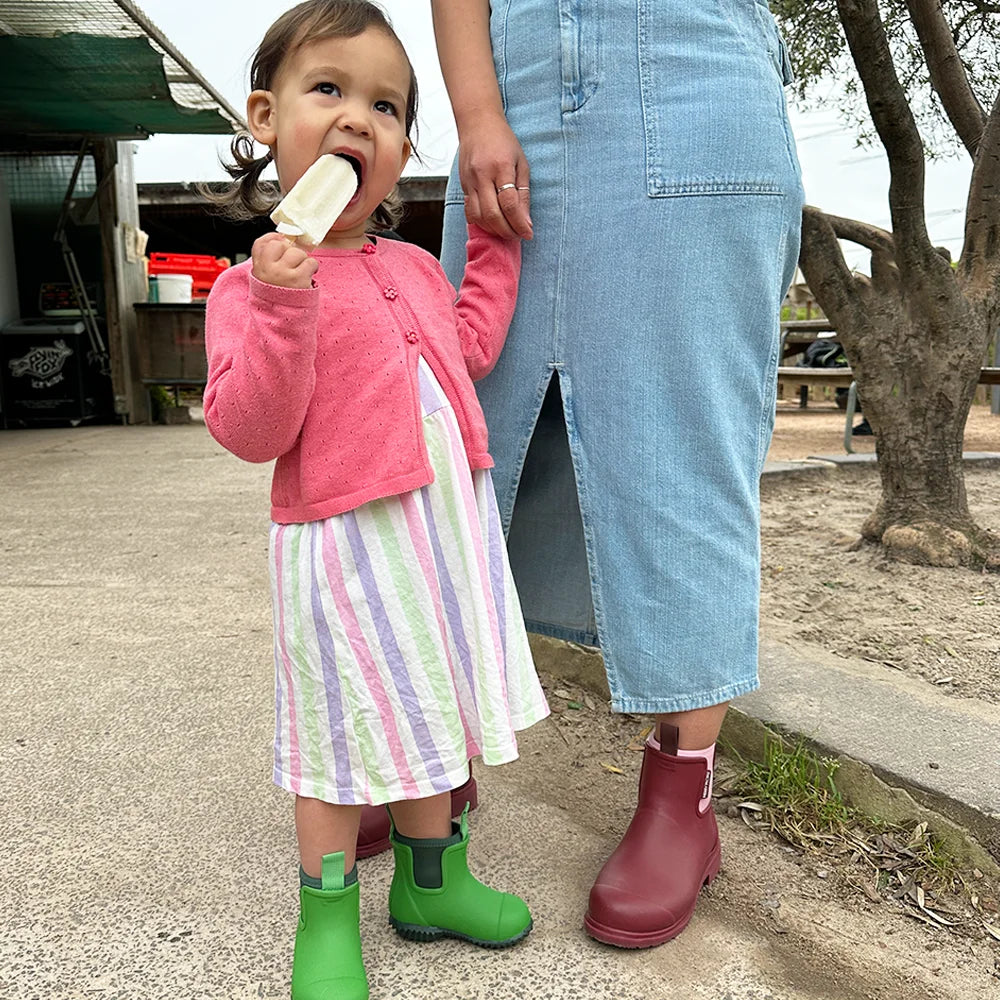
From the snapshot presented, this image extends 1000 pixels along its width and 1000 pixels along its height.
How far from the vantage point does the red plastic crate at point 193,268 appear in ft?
34.0

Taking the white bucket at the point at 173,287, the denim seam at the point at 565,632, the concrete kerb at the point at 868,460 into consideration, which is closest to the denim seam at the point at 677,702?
the denim seam at the point at 565,632

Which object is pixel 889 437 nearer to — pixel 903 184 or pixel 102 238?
pixel 903 184

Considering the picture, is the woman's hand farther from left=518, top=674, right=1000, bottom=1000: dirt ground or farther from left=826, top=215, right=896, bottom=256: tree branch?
left=826, top=215, right=896, bottom=256: tree branch

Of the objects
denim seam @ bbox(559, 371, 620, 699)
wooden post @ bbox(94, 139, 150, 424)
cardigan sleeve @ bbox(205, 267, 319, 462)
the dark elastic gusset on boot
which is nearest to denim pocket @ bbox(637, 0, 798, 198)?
denim seam @ bbox(559, 371, 620, 699)

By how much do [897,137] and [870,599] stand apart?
4.74 ft

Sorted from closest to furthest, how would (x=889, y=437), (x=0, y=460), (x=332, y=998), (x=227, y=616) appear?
1. (x=332, y=998)
2. (x=227, y=616)
3. (x=889, y=437)
4. (x=0, y=460)

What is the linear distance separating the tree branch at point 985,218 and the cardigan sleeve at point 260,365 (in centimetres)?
273

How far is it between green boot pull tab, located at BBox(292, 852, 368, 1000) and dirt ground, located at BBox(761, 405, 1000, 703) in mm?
1343

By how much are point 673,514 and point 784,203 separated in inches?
17.0

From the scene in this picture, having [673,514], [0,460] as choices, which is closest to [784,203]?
[673,514]

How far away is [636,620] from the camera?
1316mm

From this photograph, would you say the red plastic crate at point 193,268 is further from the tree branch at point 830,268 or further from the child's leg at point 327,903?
the child's leg at point 327,903

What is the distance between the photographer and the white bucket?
880 cm

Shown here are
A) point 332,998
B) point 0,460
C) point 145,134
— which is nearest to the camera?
point 332,998
